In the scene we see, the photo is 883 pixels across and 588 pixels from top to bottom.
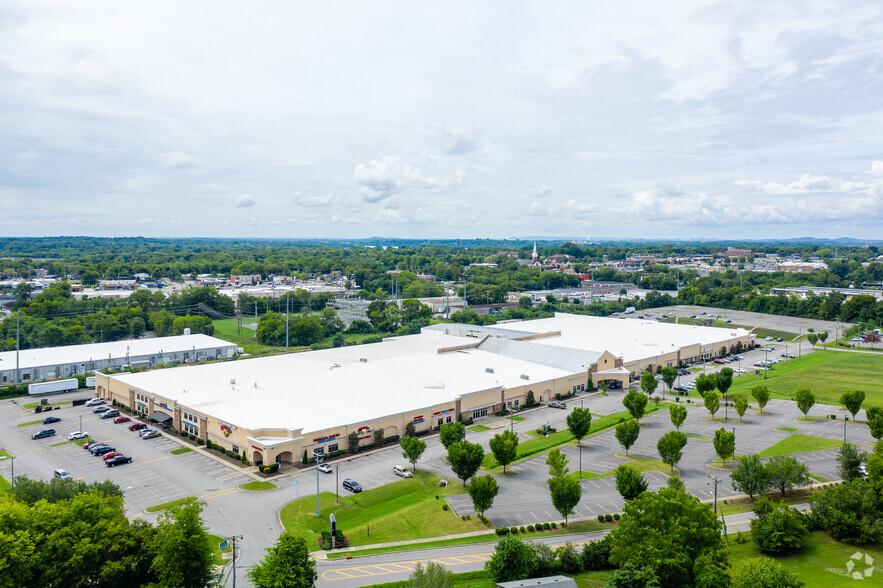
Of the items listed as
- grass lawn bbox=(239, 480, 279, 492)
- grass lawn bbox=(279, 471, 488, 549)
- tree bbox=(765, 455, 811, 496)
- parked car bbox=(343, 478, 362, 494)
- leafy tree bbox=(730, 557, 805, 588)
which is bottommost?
grass lawn bbox=(279, 471, 488, 549)

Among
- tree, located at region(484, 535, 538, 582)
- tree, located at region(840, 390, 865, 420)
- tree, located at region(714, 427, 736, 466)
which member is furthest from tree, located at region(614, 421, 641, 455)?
tree, located at region(840, 390, 865, 420)

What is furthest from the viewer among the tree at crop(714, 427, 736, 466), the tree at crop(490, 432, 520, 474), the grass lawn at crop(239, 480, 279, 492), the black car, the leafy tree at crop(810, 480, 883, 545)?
the black car

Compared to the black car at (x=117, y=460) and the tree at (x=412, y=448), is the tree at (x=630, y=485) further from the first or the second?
the black car at (x=117, y=460)

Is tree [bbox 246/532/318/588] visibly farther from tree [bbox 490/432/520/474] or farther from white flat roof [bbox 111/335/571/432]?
white flat roof [bbox 111/335/571/432]

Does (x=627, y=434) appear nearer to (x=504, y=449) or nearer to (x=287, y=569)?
(x=504, y=449)

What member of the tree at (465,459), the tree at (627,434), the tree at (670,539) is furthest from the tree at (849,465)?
the tree at (465,459)

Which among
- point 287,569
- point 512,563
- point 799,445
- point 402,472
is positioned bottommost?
point 402,472

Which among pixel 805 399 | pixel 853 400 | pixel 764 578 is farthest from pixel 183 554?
pixel 853 400
